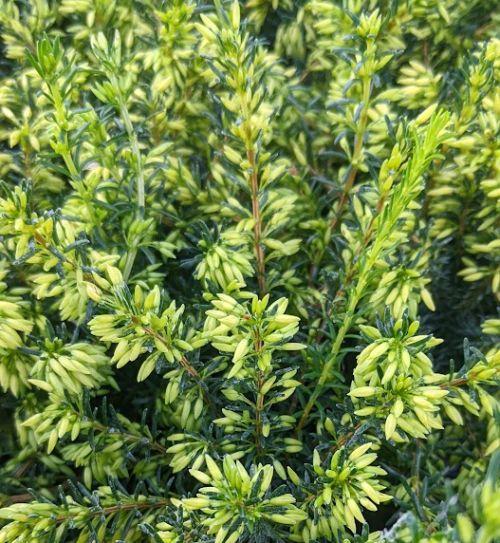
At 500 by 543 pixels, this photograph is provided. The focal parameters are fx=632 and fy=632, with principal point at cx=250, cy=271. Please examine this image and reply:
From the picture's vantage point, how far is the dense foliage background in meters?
1.30

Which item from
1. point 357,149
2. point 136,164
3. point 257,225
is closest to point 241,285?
point 257,225

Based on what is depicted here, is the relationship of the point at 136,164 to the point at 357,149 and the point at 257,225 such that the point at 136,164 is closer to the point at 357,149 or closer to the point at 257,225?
the point at 257,225

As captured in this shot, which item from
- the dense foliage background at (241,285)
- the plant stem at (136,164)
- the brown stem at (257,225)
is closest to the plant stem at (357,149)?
the dense foliage background at (241,285)

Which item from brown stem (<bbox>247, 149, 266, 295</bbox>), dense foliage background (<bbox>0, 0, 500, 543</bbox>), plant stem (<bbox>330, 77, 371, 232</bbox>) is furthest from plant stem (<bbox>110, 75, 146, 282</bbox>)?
plant stem (<bbox>330, 77, 371, 232</bbox>)

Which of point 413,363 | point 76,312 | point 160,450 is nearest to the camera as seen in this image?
point 413,363

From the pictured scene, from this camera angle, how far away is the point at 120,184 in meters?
1.66

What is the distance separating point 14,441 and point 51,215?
0.83m

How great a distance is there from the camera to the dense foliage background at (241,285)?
1299 mm

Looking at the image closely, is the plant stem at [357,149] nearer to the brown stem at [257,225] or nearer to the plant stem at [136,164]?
the brown stem at [257,225]

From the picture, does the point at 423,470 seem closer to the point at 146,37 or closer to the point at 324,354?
the point at 324,354

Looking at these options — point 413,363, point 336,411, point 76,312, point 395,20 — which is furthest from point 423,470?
point 395,20

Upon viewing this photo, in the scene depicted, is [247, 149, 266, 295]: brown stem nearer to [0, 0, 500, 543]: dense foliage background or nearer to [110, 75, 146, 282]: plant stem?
[0, 0, 500, 543]: dense foliage background

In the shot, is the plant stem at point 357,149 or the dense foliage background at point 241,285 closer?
the dense foliage background at point 241,285

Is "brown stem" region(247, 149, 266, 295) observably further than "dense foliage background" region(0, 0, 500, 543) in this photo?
Yes
